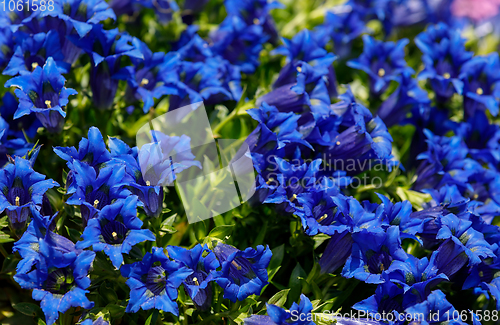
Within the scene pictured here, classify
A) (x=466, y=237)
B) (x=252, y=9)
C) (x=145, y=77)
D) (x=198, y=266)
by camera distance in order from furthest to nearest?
(x=252, y=9) < (x=145, y=77) < (x=466, y=237) < (x=198, y=266)

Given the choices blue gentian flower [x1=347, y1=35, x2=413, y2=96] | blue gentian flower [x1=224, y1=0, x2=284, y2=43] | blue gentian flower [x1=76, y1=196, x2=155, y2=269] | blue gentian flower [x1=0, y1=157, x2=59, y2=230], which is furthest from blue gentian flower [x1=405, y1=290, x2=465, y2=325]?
blue gentian flower [x1=224, y1=0, x2=284, y2=43]

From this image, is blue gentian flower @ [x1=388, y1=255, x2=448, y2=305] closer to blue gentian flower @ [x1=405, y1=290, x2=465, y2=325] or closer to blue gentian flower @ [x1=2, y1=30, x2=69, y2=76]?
blue gentian flower @ [x1=405, y1=290, x2=465, y2=325]

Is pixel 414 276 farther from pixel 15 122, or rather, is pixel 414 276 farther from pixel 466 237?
pixel 15 122

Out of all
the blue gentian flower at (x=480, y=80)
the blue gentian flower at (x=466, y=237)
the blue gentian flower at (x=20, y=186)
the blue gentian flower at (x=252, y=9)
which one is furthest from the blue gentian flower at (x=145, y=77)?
the blue gentian flower at (x=480, y=80)

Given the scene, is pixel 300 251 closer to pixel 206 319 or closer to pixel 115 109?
pixel 206 319

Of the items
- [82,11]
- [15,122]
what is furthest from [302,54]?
[15,122]

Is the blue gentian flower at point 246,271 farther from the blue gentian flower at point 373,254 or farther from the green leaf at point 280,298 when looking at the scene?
the blue gentian flower at point 373,254

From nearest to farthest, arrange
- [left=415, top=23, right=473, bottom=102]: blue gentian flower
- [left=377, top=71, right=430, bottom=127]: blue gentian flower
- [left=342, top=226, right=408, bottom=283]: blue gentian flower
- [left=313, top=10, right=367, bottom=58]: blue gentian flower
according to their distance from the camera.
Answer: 1. [left=342, top=226, right=408, bottom=283]: blue gentian flower
2. [left=377, top=71, right=430, bottom=127]: blue gentian flower
3. [left=415, top=23, right=473, bottom=102]: blue gentian flower
4. [left=313, top=10, right=367, bottom=58]: blue gentian flower
